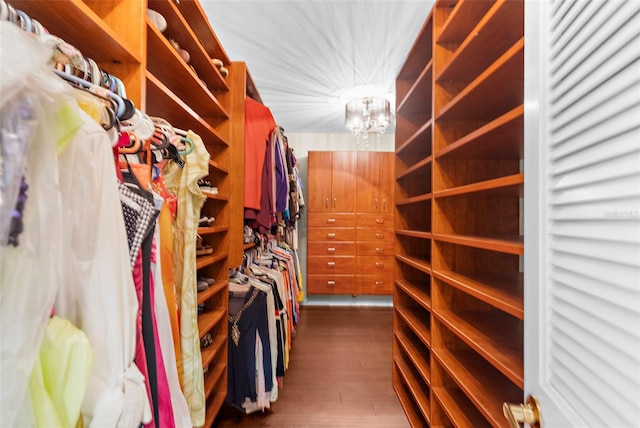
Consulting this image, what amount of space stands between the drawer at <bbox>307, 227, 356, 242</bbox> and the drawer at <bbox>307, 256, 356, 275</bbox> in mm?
252

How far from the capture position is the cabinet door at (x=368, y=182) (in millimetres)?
3350

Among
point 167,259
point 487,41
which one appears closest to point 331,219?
point 487,41

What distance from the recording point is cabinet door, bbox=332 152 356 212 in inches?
132

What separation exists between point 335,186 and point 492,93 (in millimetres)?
2417

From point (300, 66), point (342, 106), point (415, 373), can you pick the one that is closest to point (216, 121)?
point (300, 66)

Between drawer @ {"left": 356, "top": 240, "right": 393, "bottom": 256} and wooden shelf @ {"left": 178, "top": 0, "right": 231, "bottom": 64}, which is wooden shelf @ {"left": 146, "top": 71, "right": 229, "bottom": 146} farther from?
drawer @ {"left": 356, "top": 240, "right": 393, "bottom": 256}

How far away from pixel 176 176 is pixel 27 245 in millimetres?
699

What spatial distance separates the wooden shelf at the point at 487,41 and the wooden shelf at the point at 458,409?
145 centimetres

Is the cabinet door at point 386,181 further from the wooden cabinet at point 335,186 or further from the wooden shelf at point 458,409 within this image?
the wooden shelf at point 458,409

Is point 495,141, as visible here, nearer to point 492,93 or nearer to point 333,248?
point 492,93

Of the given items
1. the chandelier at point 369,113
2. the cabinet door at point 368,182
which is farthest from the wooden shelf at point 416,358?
the chandelier at point 369,113

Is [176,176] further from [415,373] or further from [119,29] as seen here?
[415,373]

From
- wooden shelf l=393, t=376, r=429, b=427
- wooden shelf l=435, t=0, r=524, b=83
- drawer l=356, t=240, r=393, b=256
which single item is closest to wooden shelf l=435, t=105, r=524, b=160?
wooden shelf l=435, t=0, r=524, b=83

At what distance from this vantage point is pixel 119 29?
0.83 m
